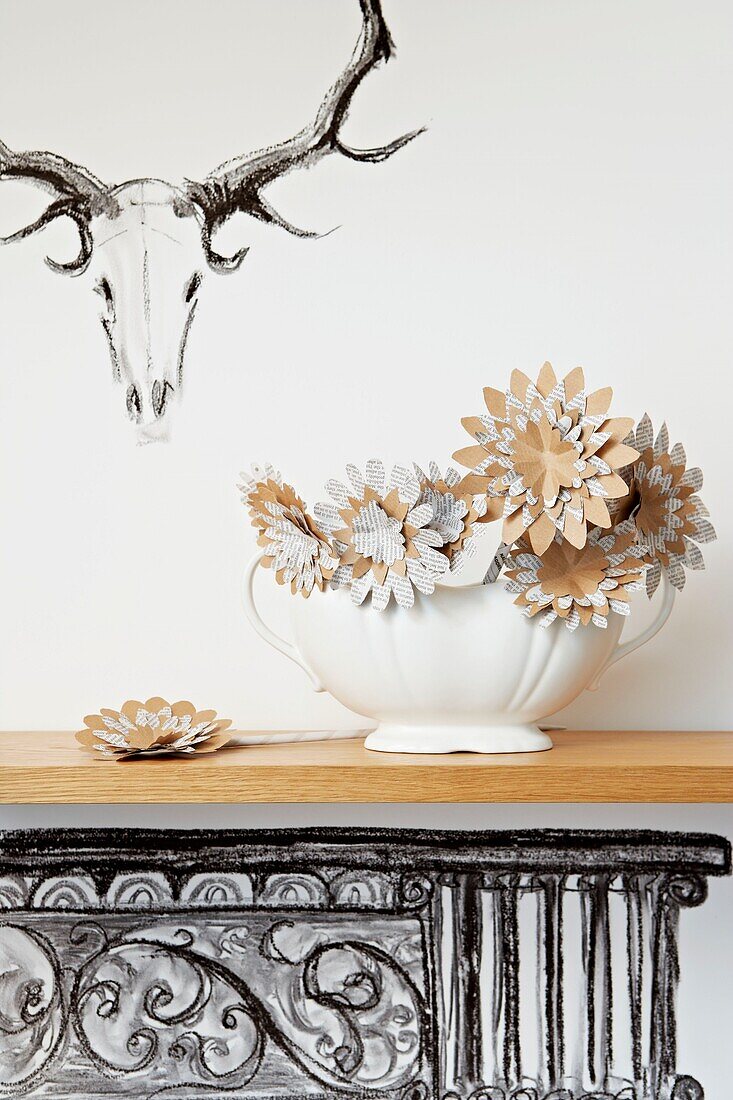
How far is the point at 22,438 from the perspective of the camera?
0.99 meters

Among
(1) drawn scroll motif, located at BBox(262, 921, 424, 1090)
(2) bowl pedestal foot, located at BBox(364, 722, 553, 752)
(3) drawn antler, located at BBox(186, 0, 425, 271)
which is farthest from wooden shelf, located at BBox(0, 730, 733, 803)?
(3) drawn antler, located at BBox(186, 0, 425, 271)

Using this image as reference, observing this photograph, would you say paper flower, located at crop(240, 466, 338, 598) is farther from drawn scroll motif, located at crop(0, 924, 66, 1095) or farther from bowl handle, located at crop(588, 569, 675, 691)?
drawn scroll motif, located at crop(0, 924, 66, 1095)

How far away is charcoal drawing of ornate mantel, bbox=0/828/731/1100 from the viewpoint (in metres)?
0.91

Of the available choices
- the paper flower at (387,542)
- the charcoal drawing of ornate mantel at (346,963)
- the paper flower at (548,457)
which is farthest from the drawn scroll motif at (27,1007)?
the paper flower at (548,457)

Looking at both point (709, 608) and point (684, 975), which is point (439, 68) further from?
point (684, 975)

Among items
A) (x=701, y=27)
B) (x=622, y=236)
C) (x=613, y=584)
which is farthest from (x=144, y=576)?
(x=701, y=27)

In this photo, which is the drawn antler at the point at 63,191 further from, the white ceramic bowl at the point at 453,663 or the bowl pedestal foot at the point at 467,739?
the bowl pedestal foot at the point at 467,739

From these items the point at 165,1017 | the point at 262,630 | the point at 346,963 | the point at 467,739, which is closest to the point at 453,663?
the point at 467,739

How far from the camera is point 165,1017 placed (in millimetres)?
926

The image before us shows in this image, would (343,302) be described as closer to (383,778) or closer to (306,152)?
(306,152)

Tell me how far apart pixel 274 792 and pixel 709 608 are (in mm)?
450

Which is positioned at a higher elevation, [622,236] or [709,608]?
[622,236]

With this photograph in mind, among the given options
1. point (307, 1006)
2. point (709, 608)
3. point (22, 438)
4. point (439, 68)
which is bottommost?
point (307, 1006)

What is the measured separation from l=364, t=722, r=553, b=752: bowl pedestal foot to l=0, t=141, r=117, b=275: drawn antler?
0.55 metres
